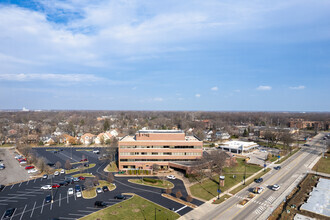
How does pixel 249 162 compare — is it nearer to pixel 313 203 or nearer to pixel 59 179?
pixel 313 203

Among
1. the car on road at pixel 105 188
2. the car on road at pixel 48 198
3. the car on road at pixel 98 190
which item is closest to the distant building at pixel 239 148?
the car on road at pixel 105 188

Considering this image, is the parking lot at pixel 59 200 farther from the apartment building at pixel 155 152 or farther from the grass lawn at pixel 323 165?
the grass lawn at pixel 323 165

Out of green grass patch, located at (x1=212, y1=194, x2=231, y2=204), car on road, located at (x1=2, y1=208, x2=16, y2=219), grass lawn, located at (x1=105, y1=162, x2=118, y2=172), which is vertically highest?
grass lawn, located at (x1=105, y1=162, x2=118, y2=172)

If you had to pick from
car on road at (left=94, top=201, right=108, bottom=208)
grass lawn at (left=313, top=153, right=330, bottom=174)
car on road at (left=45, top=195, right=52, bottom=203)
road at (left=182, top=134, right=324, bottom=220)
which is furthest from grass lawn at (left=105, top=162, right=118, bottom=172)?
grass lawn at (left=313, top=153, right=330, bottom=174)

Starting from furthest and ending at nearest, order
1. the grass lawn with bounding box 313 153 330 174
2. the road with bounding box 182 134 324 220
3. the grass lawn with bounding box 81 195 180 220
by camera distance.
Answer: the grass lawn with bounding box 313 153 330 174 < the road with bounding box 182 134 324 220 < the grass lawn with bounding box 81 195 180 220

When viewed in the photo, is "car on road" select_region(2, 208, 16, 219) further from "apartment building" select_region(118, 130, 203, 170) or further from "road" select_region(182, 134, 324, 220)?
"road" select_region(182, 134, 324, 220)

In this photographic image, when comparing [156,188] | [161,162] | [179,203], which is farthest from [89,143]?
[179,203]

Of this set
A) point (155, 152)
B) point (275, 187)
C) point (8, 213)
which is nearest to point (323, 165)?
point (275, 187)
